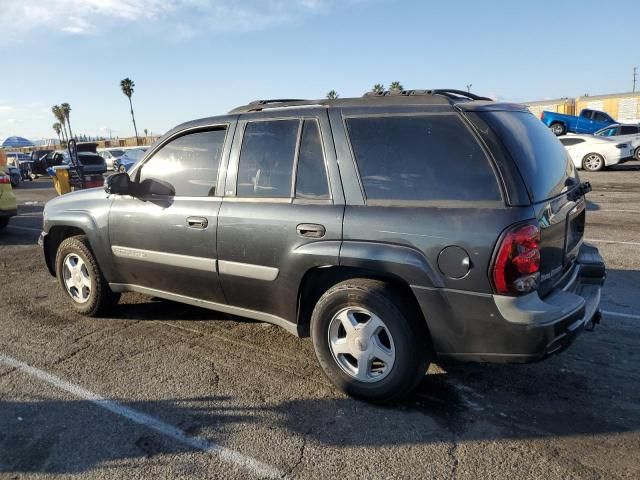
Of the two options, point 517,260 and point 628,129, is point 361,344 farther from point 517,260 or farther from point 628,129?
point 628,129

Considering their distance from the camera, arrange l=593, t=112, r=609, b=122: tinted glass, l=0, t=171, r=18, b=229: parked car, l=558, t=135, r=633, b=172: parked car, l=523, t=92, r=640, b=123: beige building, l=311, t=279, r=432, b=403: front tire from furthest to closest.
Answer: l=523, t=92, r=640, b=123: beige building
l=593, t=112, r=609, b=122: tinted glass
l=558, t=135, r=633, b=172: parked car
l=0, t=171, r=18, b=229: parked car
l=311, t=279, r=432, b=403: front tire

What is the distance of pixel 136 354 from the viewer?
157 inches

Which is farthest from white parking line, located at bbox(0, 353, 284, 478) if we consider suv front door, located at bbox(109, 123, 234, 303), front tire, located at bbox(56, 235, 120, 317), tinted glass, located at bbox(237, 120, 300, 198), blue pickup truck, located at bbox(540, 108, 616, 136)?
blue pickup truck, located at bbox(540, 108, 616, 136)

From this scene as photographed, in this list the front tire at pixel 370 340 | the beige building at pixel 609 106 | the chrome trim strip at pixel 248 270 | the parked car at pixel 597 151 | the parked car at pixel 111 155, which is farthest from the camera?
the beige building at pixel 609 106

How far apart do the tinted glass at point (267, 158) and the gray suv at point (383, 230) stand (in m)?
0.01

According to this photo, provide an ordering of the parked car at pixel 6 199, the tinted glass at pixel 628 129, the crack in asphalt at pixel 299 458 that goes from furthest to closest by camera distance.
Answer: the tinted glass at pixel 628 129
the parked car at pixel 6 199
the crack in asphalt at pixel 299 458

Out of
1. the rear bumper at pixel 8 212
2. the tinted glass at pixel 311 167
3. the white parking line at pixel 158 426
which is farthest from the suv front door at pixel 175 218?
the rear bumper at pixel 8 212

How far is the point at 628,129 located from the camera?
2016 centimetres

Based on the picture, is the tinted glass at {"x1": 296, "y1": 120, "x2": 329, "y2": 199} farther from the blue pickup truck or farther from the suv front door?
the blue pickup truck

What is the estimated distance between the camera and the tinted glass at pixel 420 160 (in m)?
2.79

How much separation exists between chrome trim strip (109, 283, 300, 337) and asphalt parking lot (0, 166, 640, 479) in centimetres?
34

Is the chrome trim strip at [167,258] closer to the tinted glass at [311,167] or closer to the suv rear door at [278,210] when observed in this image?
the suv rear door at [278,210]

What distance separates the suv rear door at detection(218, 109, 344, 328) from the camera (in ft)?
10.6

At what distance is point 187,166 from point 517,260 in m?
2.68
